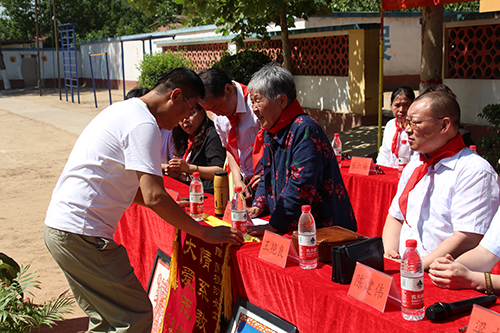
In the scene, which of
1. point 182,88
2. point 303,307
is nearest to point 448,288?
point 303,307

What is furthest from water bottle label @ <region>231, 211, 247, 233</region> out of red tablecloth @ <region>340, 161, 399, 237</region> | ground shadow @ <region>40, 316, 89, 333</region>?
red tablecloth @ <region>340, 161, 399, 237</region>

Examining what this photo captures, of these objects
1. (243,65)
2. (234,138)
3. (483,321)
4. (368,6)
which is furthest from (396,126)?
(368,6)

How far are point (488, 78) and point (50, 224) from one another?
20.5ft

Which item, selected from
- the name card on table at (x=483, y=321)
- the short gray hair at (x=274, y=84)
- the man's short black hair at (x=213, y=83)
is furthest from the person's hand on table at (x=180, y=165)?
the name card on table at (x=483, y=321)

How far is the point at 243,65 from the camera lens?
9.14 m

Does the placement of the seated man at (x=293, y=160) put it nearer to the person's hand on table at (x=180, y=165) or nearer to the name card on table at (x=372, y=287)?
the name card on table at (x=372, y=287)

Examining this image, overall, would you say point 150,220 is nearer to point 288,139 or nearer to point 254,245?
point 254,245

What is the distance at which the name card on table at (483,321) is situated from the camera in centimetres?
128

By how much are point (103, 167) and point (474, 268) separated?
5.25 ft

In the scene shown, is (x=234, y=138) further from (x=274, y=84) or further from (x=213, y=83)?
(x=274, y=84)

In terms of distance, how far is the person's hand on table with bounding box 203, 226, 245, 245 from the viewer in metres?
2.11

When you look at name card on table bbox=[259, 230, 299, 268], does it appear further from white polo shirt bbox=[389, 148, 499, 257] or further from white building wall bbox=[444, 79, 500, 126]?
white building wall bbox=[444, 79, 500, 126]

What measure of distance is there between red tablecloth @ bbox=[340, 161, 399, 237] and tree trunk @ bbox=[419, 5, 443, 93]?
176cm

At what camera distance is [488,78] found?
6.30 metres
